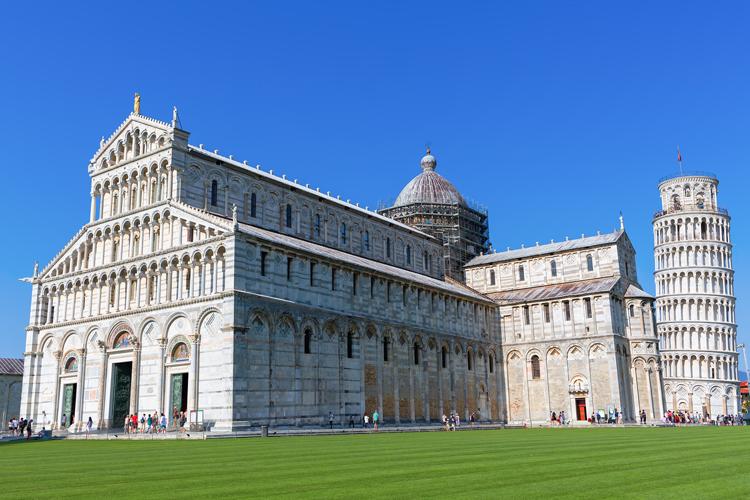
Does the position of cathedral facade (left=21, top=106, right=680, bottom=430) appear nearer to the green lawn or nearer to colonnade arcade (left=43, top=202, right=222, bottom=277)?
colonnade arcade (left=43, top=202, right=222, bottom=277)

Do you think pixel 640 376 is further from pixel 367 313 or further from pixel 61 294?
pixel 61 294

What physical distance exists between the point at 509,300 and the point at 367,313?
21.1 meters

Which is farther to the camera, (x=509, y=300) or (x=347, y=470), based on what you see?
(x=509, y=300)

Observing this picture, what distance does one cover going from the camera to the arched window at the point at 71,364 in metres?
47.5

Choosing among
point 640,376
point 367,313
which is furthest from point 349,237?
point 640,376

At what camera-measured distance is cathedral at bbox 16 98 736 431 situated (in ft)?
132

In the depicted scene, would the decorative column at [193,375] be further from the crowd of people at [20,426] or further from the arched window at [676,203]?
the arched window at [676,203]

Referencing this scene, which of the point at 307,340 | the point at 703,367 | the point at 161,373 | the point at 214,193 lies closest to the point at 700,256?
the point at 703,367

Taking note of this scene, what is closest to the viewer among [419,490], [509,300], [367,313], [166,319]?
[419,490]

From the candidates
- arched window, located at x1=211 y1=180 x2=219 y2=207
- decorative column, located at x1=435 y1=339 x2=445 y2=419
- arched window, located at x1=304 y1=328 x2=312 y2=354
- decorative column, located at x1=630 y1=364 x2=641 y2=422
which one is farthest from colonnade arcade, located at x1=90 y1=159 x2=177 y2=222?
decorative column, located at x1=630 y1=364 x2=641 y2=422

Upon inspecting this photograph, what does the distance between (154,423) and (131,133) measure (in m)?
20.6

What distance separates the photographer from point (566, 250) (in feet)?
212

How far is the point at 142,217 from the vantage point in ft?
149

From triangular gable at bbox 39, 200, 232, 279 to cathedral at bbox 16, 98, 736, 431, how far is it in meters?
0.12
